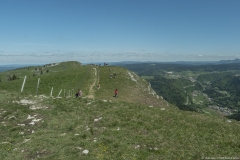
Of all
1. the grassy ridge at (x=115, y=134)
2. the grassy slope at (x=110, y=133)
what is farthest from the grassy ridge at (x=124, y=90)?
the grassy ridge at (x=115, y=134)

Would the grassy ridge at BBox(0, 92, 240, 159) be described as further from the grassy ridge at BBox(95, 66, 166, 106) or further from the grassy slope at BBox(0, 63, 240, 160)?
the grassy ridge at BBox(95, 66, 166, 106)

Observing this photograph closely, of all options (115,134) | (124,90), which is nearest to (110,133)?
(115,134)

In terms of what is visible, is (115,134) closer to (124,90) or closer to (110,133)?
(110,133)

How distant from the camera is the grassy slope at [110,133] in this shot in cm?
1522

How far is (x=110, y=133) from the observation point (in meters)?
Answer: 19.1

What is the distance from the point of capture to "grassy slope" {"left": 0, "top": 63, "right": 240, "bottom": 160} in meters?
15.2

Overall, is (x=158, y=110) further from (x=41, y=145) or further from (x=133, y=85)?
(x=133, y=85)

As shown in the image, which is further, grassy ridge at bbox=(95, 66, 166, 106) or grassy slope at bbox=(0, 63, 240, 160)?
grassy ridge at bbox=(95, 66, 166, 106)

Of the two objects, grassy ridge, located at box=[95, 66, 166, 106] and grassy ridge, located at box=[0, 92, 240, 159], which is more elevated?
grassy ridge, located at box=[0, 92, 240, 159]

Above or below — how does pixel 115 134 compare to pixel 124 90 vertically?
above

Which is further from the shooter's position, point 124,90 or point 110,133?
point 124,90

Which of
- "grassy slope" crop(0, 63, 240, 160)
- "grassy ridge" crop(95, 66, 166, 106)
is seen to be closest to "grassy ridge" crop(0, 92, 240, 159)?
"grassy slope" crop(0, 63, 240, 160)

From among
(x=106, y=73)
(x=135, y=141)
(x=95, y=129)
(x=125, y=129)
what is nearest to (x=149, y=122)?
(x=125, y=129)

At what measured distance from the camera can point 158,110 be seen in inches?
1011
